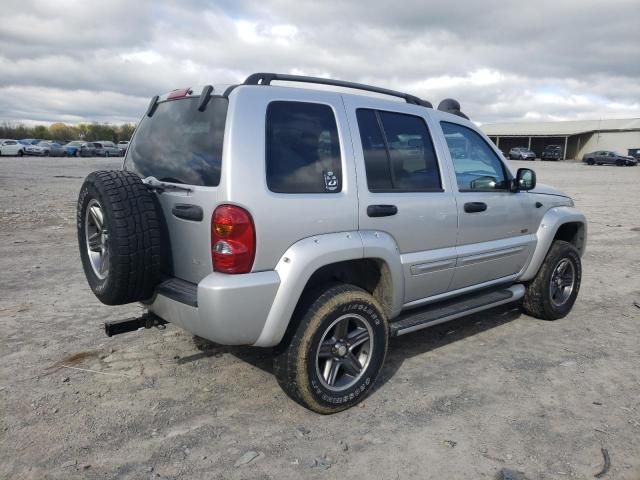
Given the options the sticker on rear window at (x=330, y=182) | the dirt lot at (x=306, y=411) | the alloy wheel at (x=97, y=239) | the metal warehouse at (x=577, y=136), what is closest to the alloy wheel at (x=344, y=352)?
the dirt lot at (x=306, y=411)

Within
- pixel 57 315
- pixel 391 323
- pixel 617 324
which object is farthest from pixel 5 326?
pixel 617 324

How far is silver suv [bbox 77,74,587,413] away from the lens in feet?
9.78

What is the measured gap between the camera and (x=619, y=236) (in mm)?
10227

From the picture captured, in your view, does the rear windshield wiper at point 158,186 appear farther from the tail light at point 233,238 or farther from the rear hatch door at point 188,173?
the tail light at point 233,238

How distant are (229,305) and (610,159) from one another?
55207mm

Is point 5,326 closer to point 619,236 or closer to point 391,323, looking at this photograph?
point 391,323

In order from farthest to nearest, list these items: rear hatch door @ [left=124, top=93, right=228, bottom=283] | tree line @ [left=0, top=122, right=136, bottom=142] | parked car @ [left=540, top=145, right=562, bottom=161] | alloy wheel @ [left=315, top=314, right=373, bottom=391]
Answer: tree line @ [left=0, top=122, right=136, bottom=142] → parked car @ [left=540, top=145, right=562, bottom=161] → alloy wheel @ [left=315, top=314, right=373, bottom=391] → rear hatch door @ [left=124, top=93, right=228, bottom=283]

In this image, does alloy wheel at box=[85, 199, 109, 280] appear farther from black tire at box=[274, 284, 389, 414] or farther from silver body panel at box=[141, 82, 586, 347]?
black tire at box=[274, 284, 389, 414]

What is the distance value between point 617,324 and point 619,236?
5.82m

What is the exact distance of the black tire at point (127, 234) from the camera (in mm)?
3049

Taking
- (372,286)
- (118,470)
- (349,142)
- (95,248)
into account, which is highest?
(349,142)

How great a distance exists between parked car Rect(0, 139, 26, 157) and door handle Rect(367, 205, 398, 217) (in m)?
48.6

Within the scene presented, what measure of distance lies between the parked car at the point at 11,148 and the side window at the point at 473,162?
4824 centimetres

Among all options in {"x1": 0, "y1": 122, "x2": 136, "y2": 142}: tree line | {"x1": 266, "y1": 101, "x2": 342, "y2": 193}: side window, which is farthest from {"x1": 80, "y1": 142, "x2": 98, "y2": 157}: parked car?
{"x1": 266, "y1": 101, "x2": 342, "y2": 193}: side window
